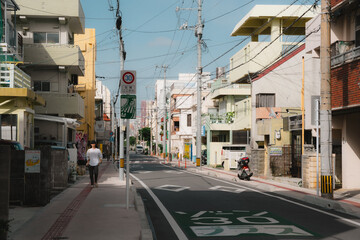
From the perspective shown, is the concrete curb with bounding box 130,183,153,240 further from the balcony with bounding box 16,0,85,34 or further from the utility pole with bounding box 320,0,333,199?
the balcony with bounding box 16,0,85,34

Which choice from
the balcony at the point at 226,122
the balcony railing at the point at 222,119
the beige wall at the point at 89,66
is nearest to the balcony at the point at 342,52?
the balcony at the point at 226,122

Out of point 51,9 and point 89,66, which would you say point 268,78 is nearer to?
point 51,9

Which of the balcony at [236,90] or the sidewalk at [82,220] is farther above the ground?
the balcony at [236,90]

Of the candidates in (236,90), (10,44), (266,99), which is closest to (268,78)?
(266,99)

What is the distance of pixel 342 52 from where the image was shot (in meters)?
18.1

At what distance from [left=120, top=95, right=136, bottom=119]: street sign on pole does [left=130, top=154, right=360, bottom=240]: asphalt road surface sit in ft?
8.62

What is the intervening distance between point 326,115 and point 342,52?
424 centimetres

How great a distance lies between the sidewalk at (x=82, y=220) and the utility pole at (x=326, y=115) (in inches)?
239

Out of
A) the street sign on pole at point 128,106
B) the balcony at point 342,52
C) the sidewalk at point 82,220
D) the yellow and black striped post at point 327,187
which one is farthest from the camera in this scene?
the balcony at point 342,52

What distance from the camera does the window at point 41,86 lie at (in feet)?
105

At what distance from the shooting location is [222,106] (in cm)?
5178

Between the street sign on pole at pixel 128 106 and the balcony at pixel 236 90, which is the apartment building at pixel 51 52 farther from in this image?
the street sign on pole at pixel 128 106

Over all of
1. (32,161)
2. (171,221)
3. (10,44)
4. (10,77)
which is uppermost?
(10,44)

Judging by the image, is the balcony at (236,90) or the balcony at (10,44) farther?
the balcony at (236,90)
